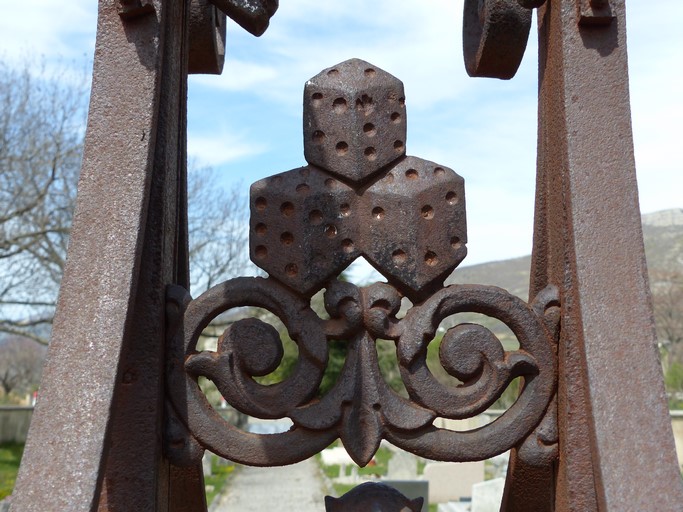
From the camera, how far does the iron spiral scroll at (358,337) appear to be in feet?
6.25

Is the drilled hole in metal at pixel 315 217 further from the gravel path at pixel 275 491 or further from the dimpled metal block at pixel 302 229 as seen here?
the gravel path at pixel 275 491

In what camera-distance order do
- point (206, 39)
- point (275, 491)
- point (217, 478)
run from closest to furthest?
point (206, 39) → point (275, 491) → point (217, 478)

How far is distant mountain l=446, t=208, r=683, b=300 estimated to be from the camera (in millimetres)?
75500

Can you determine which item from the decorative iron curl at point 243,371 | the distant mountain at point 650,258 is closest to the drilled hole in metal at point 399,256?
the decorative iron curl at point 243,371

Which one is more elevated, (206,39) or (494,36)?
(206,39)

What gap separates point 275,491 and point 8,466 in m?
7.53

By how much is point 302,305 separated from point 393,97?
Answer: 0.60m

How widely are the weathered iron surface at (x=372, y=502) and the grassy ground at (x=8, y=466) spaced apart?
12017 millimetres

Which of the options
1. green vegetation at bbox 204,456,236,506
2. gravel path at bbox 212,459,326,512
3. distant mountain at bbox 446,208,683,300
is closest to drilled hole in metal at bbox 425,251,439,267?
gravel path at bbox 212,459,326,512

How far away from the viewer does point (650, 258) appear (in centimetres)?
7262

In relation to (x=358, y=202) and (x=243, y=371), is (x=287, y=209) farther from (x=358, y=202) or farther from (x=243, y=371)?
(x=243, y=371)

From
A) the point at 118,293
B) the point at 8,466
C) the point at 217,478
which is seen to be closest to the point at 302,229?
the point at 118,293

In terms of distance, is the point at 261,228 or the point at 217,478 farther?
the point at 217,478

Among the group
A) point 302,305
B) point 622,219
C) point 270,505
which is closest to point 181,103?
point 302,305
